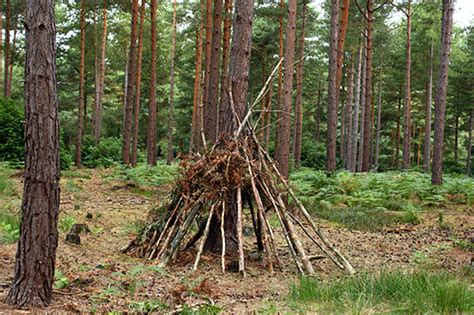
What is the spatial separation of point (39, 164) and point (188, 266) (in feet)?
8.55

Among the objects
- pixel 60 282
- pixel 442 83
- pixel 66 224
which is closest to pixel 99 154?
pixel 442 83

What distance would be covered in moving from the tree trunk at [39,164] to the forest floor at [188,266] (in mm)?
251

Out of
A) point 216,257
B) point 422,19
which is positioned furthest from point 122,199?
point 422,19

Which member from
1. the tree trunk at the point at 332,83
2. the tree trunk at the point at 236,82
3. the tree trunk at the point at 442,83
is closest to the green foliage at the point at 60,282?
the tree trunk at the point at 236,82

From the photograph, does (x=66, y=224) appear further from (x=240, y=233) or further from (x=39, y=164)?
(x=39, y=164)

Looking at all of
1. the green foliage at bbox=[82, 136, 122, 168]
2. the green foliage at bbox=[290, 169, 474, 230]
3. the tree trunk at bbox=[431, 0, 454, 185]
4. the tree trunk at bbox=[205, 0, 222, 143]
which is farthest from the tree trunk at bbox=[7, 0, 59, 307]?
the green foliage at bbox=[82, 136, 122, 168]

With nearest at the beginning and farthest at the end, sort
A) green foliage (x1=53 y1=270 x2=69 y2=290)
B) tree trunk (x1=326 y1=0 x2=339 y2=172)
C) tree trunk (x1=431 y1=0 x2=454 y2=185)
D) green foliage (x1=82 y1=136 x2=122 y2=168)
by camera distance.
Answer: green foliage (x1=53 y1=270 x2=69 y2=290) → tree trunk (x1=431 y1=0 x2=454 y2=185) → tree trunk (x1=326 y1=0 x2=339 y2=172) → green foliage (x1=82 y1=136 x2=122 y2=168)

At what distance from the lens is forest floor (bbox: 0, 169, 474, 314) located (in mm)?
4062

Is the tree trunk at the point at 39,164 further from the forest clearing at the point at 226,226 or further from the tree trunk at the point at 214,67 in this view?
the tree trunk at the point at 214,67

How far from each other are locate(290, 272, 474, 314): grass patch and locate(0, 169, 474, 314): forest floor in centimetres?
27

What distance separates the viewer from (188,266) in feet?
18.6

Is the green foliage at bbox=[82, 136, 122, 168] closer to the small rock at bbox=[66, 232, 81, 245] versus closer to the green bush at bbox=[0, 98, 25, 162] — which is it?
the green bush at bbox=[0, 98, 25, 162]

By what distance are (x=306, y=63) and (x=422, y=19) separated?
7.59 metres

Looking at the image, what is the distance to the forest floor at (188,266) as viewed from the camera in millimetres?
4062
